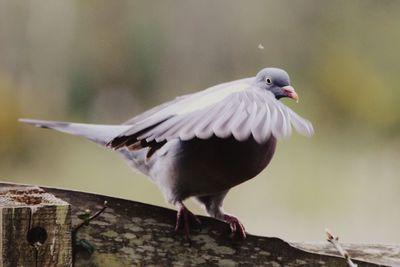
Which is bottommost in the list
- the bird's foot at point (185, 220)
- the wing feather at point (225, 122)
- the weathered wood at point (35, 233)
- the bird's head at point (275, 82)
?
the weathered wood at point (35, 233)

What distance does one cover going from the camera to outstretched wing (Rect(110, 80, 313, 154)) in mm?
1272

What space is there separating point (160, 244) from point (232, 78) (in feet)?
7.76

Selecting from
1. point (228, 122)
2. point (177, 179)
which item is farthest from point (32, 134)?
point (228, 122)

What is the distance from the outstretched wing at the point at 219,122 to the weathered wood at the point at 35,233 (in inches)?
11.4

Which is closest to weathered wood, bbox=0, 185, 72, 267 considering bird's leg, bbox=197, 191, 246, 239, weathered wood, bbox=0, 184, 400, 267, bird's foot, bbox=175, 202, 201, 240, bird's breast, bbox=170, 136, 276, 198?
weathered wood, bbox=0, 184, 400, 267

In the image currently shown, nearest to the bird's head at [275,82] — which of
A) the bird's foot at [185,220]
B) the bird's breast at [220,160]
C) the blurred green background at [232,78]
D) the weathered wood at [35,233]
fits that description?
the bird's breast at [220,160]

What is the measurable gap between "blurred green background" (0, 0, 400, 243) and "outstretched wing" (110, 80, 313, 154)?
174 centimetres

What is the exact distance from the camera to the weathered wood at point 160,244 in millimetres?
1187

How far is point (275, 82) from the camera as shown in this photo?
1689 mm

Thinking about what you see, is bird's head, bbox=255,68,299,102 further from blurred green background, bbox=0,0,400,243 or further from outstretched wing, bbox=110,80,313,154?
blurred green background, bbox=0,0,400,243

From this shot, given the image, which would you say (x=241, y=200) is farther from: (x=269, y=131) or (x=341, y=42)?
(x=269, y=131)

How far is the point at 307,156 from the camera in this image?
3496 millimetres

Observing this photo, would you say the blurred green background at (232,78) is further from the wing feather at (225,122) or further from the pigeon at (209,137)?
the wing feather at (225,122)

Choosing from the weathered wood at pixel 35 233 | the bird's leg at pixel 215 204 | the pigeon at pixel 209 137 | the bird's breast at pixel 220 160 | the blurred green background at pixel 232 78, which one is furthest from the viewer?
the blurred green background at pixel 232 78
